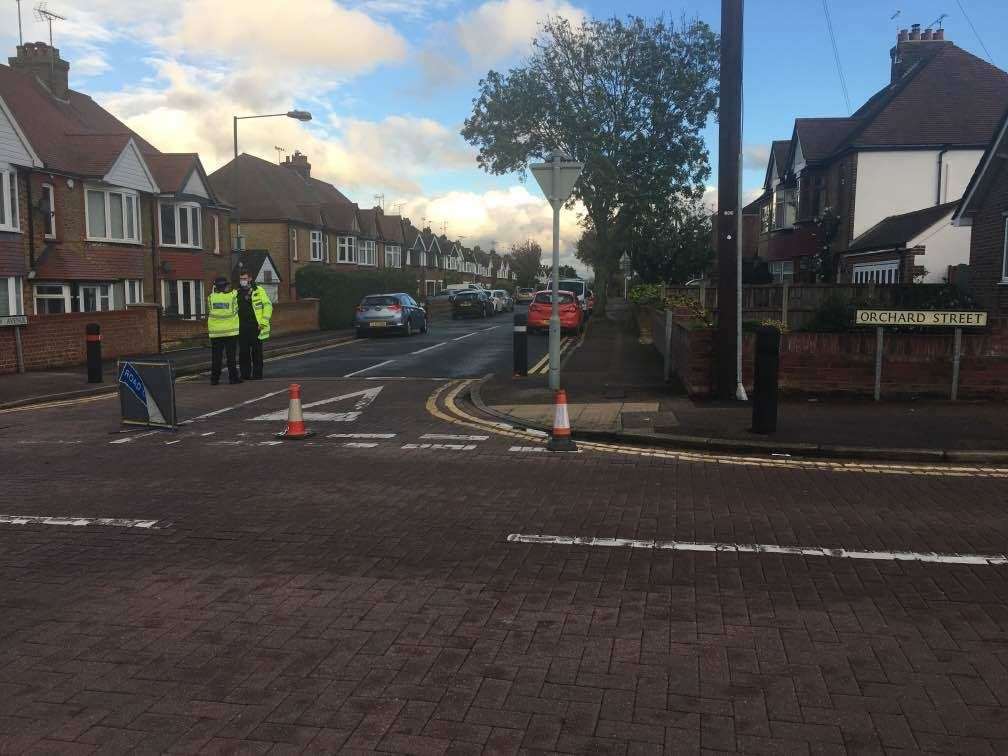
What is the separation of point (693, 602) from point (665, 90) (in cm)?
3637

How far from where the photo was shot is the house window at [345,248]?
5988cm

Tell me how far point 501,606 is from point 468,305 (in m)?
42.0

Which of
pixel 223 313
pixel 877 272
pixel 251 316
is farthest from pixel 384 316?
pixel 877 272

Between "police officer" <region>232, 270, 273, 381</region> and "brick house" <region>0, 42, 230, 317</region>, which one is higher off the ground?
"brick house" <region>0, 42, 230, 317</region>

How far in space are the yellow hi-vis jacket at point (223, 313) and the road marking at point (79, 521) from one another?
861cm

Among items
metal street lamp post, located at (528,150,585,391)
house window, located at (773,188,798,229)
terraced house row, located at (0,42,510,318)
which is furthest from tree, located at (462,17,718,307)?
metal street lamp post, located at (528,150,585,391)

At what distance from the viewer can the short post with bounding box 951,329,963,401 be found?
40.3 feet

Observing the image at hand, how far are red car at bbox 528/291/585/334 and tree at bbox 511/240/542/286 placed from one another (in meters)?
91.0

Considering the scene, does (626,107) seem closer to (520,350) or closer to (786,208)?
(786,208)

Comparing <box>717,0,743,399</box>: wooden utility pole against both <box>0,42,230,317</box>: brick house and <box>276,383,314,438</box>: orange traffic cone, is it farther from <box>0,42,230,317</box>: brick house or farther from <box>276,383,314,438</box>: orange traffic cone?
<box>0,42,230,317</box>: brick house

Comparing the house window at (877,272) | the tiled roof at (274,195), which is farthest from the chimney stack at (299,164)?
the house window at (877,272)

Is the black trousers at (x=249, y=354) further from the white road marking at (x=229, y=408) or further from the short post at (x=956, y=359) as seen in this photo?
the short post at (x=956, y=359)

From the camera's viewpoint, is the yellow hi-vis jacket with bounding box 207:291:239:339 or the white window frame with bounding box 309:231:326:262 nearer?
the yellow hi-vis jacket with bounding box 207:291:239:339

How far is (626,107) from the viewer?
126 ft
